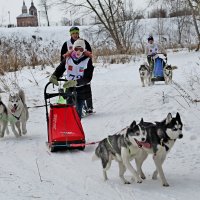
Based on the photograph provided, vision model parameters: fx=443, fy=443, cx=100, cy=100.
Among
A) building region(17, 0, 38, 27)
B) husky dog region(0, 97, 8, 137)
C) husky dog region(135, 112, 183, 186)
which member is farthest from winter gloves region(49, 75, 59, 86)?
building region(17, 0, 38, 27)

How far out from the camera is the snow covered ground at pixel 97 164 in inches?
168

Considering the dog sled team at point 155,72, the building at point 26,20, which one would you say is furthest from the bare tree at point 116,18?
the building at point 26,20

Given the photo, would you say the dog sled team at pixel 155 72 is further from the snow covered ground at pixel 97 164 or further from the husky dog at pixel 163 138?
the husky dog at pixel 163 138

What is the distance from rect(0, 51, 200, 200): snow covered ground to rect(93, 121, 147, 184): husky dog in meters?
0.17

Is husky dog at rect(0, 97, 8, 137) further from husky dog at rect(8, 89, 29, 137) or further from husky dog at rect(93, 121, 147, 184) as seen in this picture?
husky dog at rect(93, 121, 147, 184)

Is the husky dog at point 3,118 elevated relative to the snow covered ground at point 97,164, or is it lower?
elevated

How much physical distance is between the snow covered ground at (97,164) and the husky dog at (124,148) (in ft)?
0.57

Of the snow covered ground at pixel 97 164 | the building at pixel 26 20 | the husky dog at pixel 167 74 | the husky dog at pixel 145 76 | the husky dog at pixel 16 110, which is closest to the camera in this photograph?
the snow covered ground at pixel 97 164

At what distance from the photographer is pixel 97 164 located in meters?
5.39

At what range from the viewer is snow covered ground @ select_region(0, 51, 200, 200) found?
168 inches

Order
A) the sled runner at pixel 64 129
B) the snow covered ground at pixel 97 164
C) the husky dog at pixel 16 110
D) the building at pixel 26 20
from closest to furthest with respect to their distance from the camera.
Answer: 1. the snow covered ground at pixel 97 164
2. the sled runner at pixel 64 129
3. the husky dog at pixel 16 110
4. the building at pixel 26 20

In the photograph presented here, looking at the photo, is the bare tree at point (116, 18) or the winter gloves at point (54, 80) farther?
the bare tree at point (116, 18)

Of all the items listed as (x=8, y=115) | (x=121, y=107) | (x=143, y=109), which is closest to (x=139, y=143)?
(x=8, y=115)

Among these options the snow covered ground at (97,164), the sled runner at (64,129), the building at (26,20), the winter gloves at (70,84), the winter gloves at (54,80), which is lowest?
the snow covered ground at (97,164)
